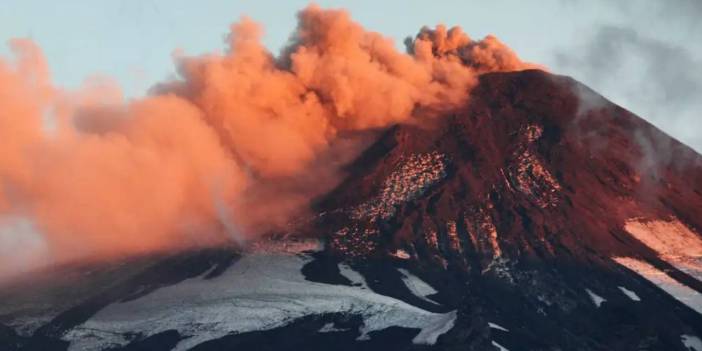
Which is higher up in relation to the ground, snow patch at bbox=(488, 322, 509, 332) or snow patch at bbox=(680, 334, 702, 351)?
snow patch at bbox=(488, 322, 509, 332)

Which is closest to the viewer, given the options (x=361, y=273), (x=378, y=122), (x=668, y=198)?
(x=361, y=273)

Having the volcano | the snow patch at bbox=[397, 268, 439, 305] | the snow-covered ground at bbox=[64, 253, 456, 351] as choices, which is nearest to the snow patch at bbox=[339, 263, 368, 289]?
the snow-covered ground at bbox=[64, 253, 456, 351]

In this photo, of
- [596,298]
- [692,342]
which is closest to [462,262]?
[596,298]

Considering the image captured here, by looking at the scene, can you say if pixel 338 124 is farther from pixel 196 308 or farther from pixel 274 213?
pixel 196 308

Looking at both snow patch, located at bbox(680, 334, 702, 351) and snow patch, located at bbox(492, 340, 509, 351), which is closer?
snow patch, located at bbox(492, 340, 509, 351)

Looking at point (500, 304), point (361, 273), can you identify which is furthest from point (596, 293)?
point (361, 273)

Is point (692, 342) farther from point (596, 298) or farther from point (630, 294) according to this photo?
point (596, 298)

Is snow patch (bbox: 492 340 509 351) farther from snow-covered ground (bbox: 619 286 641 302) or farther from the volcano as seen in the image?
snow-covered ground (bbox: 619 286 641 302)
